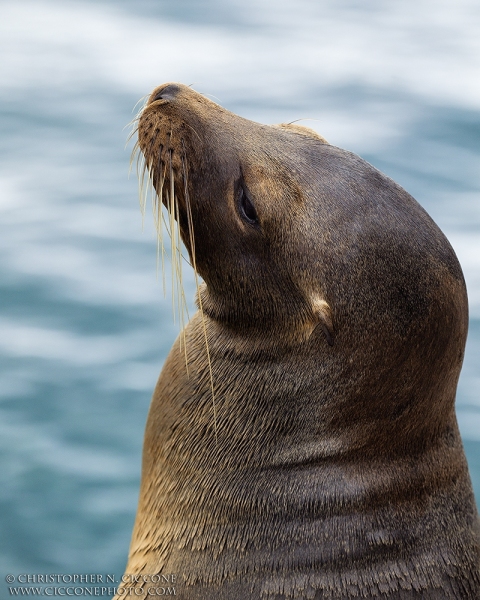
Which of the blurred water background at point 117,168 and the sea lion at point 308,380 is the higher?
the sea lion at point 308,380

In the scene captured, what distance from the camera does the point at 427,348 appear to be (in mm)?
3434

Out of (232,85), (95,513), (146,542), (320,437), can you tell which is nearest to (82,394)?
(95,513)

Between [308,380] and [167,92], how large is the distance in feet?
3.45

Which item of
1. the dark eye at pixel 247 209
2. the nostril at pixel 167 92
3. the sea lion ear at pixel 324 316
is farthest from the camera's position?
the nostril at pixel 167 92

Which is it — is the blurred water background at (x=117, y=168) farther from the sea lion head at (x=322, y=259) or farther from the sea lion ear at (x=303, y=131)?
the sea lion ear at (x=303, y=131)

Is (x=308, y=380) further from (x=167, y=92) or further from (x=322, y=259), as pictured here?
(x=167, y=92)

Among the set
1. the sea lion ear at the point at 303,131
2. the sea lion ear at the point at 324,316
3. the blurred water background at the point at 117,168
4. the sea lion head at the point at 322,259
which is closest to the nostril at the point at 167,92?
the sea lion head at the point at 322,259

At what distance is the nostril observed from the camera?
3734mm

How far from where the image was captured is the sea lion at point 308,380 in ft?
11.2

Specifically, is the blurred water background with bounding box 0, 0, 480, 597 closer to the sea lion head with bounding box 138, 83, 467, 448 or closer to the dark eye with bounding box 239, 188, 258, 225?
the sea lion head with bounding box 138, 83, 467, 448

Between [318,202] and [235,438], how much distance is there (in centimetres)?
80

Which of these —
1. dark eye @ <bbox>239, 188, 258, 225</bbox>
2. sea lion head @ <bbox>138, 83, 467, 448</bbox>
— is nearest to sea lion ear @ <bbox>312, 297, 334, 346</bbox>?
sea lion head @ <bbox>138, 83, 467, 448</bbox>

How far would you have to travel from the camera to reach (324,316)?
3373 mm

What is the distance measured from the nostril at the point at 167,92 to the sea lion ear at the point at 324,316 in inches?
33.7
